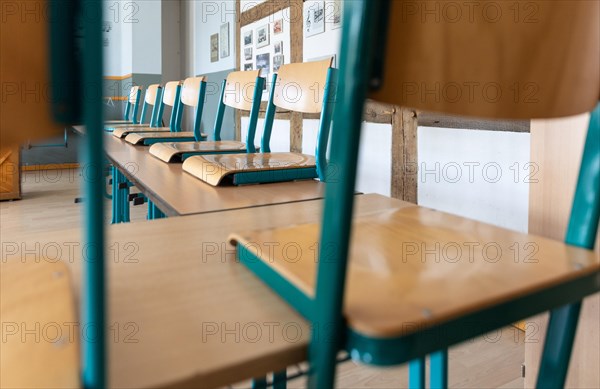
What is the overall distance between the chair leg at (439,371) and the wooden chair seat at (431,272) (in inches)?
11.5

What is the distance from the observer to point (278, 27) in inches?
194

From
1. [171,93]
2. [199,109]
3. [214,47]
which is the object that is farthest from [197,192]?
[214,47]

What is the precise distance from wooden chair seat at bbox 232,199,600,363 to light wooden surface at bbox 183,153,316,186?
0.74 metres

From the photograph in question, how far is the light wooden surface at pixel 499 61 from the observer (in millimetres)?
473

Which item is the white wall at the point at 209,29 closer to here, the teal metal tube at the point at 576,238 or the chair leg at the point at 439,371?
the chair leg at the point at 439,371

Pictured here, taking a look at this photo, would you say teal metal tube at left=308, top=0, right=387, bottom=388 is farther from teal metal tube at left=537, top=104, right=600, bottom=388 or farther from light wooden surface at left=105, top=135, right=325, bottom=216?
light wooden surface at left=105, top=135, right=325, bottom=216

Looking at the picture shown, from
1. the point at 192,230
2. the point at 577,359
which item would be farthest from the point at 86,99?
the point at 577,359

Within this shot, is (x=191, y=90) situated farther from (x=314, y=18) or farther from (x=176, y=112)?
(x=314, y=18)

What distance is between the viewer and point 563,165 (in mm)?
1123

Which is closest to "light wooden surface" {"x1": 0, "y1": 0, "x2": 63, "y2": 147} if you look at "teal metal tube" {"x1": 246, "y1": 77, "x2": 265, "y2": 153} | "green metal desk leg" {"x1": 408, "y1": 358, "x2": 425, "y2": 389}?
"green metal desk leg" {"x1": 408, "y1": 358, "x2": 425, "y2": 389}

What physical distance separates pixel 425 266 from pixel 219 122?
2.34m

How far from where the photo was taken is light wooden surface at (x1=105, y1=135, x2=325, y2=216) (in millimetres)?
1165

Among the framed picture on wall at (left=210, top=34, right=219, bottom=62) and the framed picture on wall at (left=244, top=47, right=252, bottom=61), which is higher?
the framed picture on wall at (left=210, top=34, right=219, bottom=62)

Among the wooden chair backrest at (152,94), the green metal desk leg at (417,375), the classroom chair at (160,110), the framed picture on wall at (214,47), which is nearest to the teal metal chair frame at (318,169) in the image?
the green metal desk leg at (417,375)
